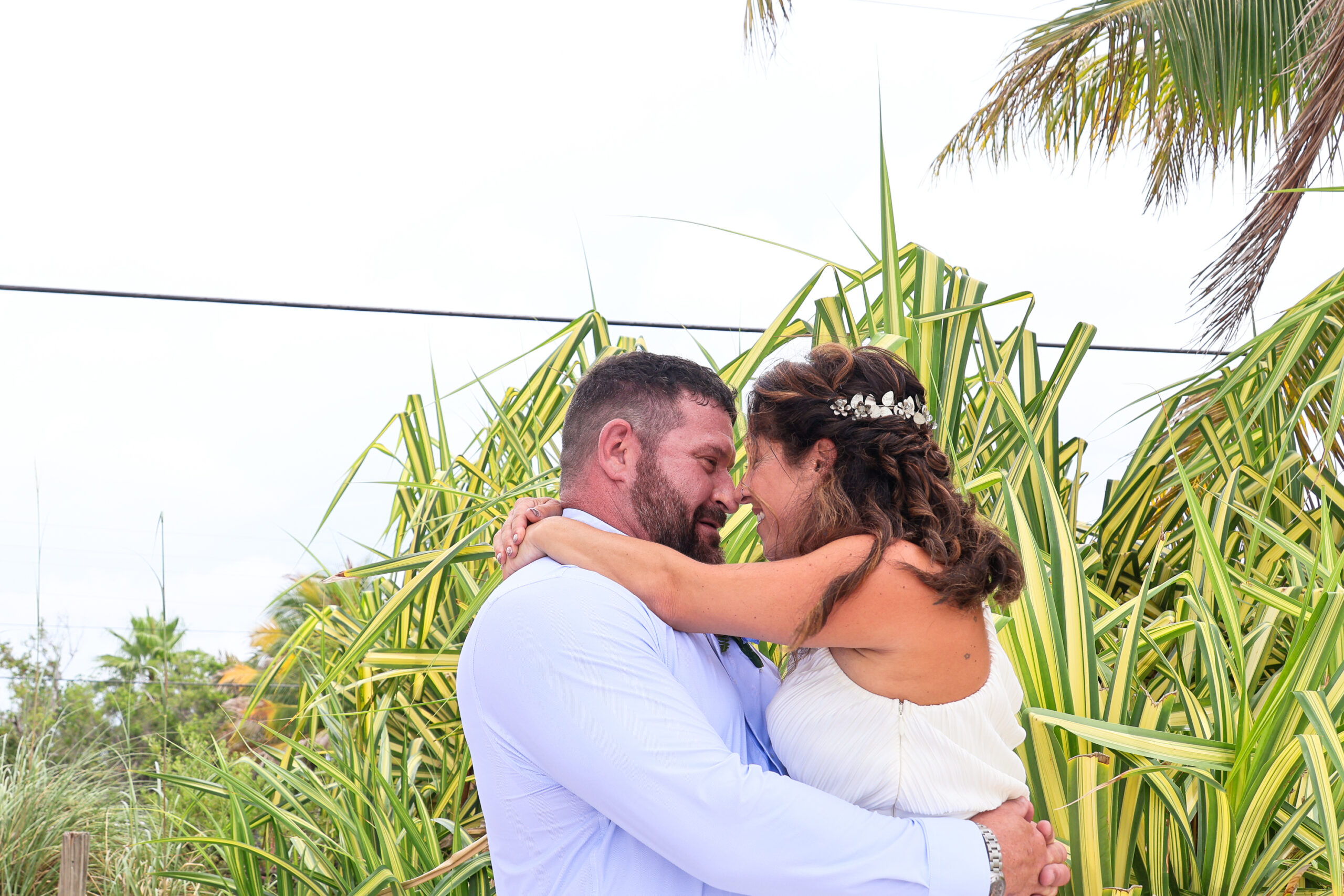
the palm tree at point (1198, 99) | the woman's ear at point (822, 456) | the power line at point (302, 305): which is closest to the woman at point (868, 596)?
the woman's ear at point (822, 456)

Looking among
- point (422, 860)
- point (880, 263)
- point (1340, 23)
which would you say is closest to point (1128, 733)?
point (880, 263)

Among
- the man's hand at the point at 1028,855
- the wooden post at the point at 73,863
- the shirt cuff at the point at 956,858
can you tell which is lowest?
the wooden post at the point at 73,863

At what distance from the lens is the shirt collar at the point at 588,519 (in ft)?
4.02

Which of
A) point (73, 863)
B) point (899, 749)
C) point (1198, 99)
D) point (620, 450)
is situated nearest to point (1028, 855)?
point (899, 749)

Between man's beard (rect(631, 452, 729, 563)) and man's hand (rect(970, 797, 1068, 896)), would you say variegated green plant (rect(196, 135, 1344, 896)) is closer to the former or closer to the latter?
man's hand (rect(970, 797, 1068, 896))

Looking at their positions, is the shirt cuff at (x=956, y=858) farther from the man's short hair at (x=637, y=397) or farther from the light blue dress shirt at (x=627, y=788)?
the man's short hair at (x=637, y=397)

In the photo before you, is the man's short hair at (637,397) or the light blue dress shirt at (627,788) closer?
the light blue dress shirt at (627,788)

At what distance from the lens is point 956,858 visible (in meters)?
0.94

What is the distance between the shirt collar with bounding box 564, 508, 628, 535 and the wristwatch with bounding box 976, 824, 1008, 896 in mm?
544

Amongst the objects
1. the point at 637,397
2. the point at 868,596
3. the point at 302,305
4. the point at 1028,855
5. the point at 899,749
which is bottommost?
the point at 1028,855

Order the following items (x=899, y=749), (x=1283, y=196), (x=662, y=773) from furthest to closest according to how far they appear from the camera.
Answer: (x=1283, y=196) → (x=899, y=749) → (x=662, y=773)

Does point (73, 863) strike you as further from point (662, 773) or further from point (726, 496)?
point (662, 773)

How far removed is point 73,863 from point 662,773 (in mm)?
2951

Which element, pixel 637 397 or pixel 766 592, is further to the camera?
pixel 637 397
